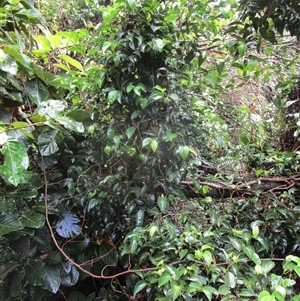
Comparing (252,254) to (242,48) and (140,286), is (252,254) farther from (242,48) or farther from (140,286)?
(242,48)

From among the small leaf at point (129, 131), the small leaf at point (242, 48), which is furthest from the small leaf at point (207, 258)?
the small leaf at point (242, 48)

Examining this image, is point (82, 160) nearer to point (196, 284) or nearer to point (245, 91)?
point (196, 284)

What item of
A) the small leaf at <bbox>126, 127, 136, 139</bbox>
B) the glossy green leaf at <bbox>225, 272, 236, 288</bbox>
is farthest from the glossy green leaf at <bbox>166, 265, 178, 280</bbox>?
the small leaf at <bbox>126, 127, 136, 139</bbox>

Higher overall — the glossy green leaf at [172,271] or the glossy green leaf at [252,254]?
the glossy green leaf at [252,254]

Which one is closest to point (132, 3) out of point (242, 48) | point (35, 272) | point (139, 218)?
point (242, 48)

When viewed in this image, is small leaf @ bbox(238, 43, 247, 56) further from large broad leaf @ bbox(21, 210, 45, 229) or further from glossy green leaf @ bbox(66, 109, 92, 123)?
large broad leaf @ bbox(21, 210, 45, 229)

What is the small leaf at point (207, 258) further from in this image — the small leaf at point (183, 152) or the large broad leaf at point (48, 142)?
the large broad leaf at point (48, 142)

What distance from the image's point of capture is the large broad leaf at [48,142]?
0.92 metres

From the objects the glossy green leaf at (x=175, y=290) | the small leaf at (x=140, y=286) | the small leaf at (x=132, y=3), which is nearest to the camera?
the glossy green leaf at (x=175, y=290)

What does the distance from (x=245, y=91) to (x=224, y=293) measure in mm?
1968

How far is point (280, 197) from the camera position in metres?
1.21

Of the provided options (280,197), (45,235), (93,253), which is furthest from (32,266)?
(280,197)

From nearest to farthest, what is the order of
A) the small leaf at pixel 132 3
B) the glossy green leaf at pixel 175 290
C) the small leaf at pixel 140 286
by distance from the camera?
1. the glossy green leaf at pixel 175 290
2. the small leaf at pixel 140 286
3. the small leaf at pixel 132 3

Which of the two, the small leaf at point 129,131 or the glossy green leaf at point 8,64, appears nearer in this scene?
the glossy green leaf at point 8,64
